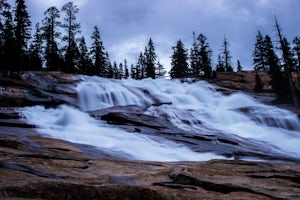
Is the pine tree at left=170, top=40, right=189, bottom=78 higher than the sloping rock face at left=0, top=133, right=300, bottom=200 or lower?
higher

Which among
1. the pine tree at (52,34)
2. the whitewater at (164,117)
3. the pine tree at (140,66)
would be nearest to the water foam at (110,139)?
the whitewater at (164,117)

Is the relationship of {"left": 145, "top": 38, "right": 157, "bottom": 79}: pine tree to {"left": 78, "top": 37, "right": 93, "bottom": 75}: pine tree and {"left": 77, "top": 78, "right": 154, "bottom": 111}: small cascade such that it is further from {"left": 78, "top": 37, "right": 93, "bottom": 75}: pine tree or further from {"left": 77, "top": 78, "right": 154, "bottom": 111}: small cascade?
{"left": 77, "top": 78, "right": 154, "bottom": 111}: small cascade

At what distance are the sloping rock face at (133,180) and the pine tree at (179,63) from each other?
55.9 metres

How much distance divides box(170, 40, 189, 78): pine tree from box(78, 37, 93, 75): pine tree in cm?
1866

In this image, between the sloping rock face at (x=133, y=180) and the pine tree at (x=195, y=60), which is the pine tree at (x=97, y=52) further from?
the sloping rock face at (x=133, y=180)

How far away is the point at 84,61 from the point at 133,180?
51.7m

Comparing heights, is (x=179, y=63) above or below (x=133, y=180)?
above

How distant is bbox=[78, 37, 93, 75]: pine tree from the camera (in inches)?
2122

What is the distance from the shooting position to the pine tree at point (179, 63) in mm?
64188

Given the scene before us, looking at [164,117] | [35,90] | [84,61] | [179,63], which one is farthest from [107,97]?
[179,63]

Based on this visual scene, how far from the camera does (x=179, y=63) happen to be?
64.6 metres

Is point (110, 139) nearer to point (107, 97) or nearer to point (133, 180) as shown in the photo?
point (133, 180)

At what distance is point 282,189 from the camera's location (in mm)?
6211

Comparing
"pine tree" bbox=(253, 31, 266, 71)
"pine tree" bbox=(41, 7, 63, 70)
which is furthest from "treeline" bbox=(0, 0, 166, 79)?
"pine tree" bbox=(253, 31, 266, 71)
